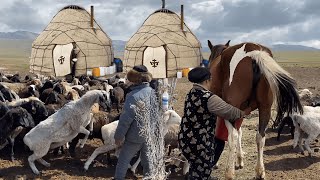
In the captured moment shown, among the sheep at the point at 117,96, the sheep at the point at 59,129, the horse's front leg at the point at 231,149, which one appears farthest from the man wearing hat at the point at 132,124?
the sheep at the point at 117,96

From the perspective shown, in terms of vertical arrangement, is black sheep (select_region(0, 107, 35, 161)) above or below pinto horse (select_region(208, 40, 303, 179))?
below

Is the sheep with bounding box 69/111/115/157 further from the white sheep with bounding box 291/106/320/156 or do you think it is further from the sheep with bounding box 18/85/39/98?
the sheep with bounding box 18/85/39/98

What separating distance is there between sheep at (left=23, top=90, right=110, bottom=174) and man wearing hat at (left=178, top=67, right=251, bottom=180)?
3292 mm

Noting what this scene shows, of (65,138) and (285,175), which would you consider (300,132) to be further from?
(65,138)

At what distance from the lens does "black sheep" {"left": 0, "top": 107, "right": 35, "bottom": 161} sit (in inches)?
328

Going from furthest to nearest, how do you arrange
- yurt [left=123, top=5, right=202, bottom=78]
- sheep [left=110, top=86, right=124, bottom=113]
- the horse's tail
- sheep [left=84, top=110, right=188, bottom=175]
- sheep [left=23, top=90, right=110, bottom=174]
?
1. sheep [left=110, top=86, right=124, bottom=113]
2. yurt [left=123, top=5, right=202, bottom=78]
3. sheep [left=84, top=110, right=188, bottom=175]
4. sheep [left=23, top=90, right=110, bottom=174]
5. the horse's tail

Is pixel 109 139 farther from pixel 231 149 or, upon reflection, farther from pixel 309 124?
pixel 309 124

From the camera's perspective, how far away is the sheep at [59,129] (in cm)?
773

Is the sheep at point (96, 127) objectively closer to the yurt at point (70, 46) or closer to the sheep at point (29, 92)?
the yurt at point (70, 46)

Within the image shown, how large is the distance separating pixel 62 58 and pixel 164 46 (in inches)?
114

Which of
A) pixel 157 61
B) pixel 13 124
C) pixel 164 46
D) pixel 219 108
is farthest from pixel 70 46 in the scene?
pixel 219 108

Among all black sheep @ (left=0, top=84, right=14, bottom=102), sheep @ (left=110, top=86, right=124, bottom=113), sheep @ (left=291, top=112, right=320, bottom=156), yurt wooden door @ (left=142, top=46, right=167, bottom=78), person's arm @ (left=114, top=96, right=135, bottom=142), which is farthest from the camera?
sheep @ (left=110, top=86, right=124, bottom=113)

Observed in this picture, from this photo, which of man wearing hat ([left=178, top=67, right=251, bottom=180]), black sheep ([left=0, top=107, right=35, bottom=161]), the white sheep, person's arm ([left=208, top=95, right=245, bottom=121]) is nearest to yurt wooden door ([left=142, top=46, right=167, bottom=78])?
the white sheep

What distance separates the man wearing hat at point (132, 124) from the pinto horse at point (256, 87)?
5.03ft
